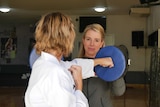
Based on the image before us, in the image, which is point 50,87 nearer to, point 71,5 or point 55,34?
point 55,34

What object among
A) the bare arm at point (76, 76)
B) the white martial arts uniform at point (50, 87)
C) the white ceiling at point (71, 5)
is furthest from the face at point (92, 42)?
the white ceiling at point (71, 5)

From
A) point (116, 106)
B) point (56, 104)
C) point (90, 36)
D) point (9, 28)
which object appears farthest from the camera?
point (9, 28)

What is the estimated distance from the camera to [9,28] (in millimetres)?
12211

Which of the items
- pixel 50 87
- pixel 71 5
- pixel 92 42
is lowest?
pixel 50 87

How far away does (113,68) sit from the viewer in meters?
1.49

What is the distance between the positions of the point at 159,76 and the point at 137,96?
320 cm

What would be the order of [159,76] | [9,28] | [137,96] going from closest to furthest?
[159,76] < [137,96] < [9,28]

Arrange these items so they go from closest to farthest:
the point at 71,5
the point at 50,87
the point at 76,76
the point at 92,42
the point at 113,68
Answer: the point at 50,87
the point at 76,76
the point at 113,68
the point at 92,42
the point at 71,5

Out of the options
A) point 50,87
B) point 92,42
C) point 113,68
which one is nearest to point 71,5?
point 92,42

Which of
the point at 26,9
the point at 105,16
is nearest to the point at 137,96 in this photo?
the point at 105,16

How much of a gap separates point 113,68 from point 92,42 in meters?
0.24

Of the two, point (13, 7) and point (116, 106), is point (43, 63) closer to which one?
point (116, 106)

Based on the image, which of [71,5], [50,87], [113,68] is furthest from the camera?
[71,5]

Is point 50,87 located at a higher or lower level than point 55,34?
lower
